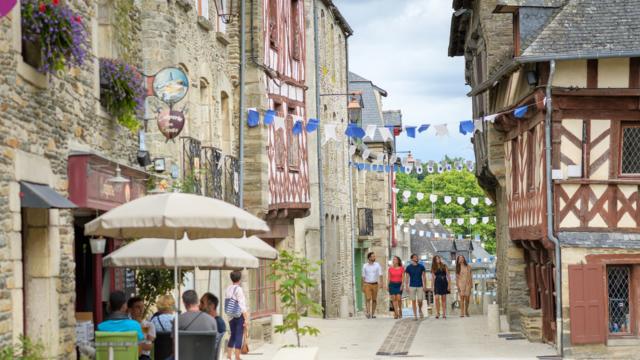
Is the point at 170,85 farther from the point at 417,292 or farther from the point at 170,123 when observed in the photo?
the point at 417,292

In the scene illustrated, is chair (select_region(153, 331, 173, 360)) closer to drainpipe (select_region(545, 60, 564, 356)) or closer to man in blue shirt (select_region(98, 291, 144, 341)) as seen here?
man in blue shirt (select_region(98, 291, 144, 341))

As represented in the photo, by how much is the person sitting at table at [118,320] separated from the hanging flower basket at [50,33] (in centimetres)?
209

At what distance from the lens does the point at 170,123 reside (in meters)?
14.8

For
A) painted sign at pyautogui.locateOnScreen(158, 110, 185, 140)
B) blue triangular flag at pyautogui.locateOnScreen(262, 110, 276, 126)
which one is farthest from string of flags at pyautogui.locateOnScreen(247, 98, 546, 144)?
painted sign at pyautogui.locateOnScreen(158, 110, 185, 140)

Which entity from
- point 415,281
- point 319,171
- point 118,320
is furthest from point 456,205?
point 118,320

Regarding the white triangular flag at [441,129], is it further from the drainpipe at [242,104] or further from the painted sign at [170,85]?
the painted sign at [170,85]

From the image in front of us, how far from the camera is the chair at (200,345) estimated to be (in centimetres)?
1138

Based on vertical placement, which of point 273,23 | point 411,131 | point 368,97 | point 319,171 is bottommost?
point 319,171

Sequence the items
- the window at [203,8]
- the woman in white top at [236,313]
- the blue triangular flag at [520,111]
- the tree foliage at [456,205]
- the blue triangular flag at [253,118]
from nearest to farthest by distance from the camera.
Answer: the woman in white top at [236,313] → the window at [203,8] → the blue triangular flag at [520,111] → the blue triangular flag at [253,118] → the tree foliage at [456,205]

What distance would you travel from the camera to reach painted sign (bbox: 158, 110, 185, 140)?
1483 centimetres

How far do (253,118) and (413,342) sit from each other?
4803mm

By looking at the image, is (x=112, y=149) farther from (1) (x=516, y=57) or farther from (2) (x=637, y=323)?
(2) (x=637, y=323)

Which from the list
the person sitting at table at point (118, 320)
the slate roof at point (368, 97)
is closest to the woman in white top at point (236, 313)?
the person sitting at table at point (118, 320)

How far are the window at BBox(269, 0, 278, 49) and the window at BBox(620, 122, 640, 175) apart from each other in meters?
7.31
